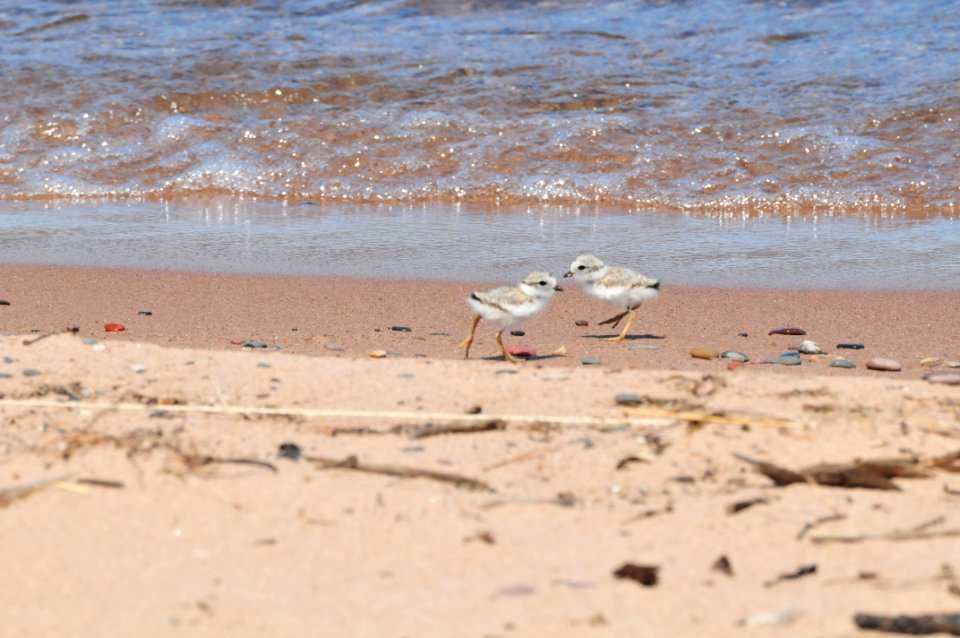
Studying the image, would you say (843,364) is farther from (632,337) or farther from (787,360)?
(632,337)

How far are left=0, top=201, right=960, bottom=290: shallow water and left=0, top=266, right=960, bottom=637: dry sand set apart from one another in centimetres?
337

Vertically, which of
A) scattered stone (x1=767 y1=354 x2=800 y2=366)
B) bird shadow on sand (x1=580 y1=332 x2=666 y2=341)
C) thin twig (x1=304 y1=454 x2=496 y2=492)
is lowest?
bird shadow on sand (x1=580 y1=332 x2=666 y2=341)

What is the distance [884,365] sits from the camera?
5.79 m

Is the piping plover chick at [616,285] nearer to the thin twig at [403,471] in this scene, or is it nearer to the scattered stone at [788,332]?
the scattered stone at [788,332]

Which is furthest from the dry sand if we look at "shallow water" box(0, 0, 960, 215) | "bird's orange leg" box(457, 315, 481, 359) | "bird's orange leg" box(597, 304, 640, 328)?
"shallow water" box(0, 0, 960, 215)

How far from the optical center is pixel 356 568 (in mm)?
2850

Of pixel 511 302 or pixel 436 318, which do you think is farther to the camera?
pixel 436 318

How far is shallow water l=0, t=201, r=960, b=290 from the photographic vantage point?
26.6 feet

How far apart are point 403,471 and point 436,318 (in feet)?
12.1

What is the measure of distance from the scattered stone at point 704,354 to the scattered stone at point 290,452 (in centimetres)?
291

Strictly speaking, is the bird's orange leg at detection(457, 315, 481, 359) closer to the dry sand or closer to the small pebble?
the dry sand

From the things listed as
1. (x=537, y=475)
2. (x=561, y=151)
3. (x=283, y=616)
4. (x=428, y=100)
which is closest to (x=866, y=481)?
(x=537, y=475)

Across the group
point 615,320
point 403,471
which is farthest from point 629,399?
point 615,320

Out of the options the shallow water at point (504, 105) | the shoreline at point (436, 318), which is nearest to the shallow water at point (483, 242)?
the shoreline at point (436, 318)
